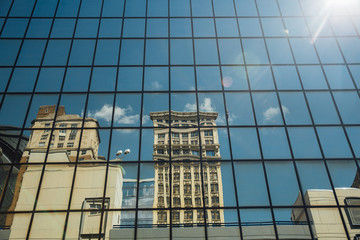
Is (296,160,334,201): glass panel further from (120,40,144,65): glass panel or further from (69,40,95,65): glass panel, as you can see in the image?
(69,40,95,65): glass panel

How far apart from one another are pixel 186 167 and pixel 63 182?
6.28 meters

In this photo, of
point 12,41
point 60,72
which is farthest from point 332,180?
point 12,41

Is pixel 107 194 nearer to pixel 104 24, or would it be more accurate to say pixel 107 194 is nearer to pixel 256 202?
pixel 256 202

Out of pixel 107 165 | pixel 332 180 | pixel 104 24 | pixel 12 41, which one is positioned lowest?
pixel 332 180

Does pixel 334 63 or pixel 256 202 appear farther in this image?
pixel 334 63

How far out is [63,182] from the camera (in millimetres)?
13797

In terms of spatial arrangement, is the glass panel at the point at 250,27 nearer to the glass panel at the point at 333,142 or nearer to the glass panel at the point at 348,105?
the glass panel at the point at 348,105

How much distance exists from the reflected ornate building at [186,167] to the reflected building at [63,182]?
224 centimetres

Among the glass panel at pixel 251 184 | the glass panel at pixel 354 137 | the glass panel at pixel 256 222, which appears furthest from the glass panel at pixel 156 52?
the glass panel at pixel 354 137

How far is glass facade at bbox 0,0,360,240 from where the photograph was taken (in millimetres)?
13070

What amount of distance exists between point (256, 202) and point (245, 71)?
8180mm

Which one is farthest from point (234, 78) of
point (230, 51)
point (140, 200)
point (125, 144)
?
point (140, 200)

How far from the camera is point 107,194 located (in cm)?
1352

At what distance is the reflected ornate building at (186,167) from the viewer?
13.1 meters
